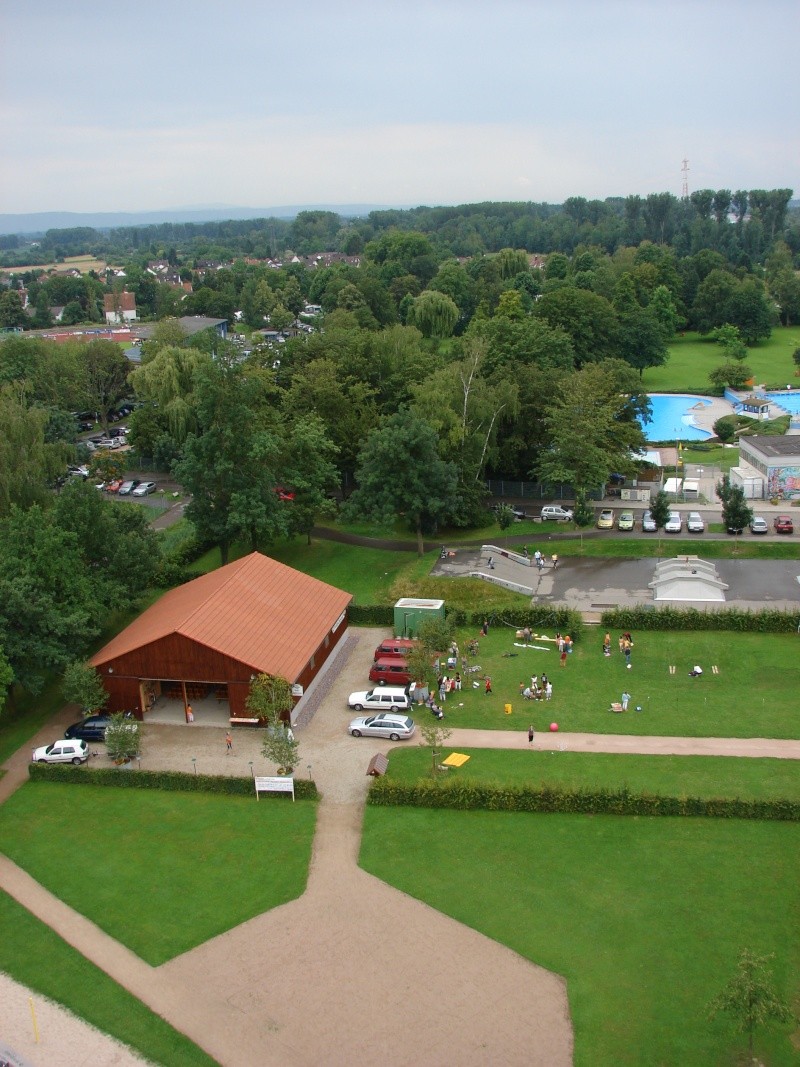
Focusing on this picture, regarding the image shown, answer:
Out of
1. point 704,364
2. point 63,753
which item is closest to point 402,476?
point 63,753

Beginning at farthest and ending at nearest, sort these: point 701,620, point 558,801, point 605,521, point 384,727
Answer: point 605,521
point 701,620
point 384,727
point 558,801

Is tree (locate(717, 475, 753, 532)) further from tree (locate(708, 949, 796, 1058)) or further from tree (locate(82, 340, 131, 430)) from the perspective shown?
tree (locate(82, 340, 131, 430))

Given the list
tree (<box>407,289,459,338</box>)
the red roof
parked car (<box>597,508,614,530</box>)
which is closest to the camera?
the red roof

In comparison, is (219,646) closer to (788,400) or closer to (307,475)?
(307,475)

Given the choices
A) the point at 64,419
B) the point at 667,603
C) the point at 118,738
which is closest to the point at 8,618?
the point at 118,738

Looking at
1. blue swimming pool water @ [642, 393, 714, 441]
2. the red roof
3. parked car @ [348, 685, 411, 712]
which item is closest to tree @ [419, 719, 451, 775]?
parked car @ [348, 685, 411, 712]
